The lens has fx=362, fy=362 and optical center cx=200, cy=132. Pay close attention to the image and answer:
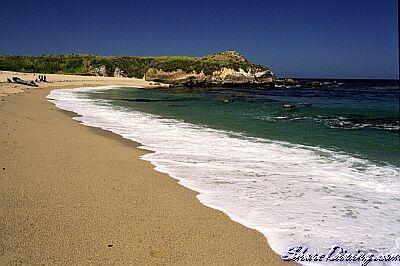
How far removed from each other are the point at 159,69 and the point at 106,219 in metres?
78.1

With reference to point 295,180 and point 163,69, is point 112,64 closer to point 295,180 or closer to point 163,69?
point 163,69

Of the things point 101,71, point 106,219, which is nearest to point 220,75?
point 101,71

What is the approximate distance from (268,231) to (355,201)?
209 centimetres

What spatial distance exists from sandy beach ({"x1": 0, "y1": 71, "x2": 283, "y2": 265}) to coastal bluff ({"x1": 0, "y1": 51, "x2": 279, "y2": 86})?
68.2m

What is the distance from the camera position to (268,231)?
4.64 meters

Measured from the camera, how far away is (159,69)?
80875 millimetres

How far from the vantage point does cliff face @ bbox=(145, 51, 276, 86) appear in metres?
76.2

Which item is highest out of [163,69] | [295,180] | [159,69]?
[159,69]

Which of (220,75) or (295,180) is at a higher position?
(220,75)

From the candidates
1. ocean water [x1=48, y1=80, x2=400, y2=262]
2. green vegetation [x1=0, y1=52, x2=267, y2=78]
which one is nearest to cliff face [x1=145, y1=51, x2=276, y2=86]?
green vegetation [x1=0, y1=52, x2=267, y2=78]

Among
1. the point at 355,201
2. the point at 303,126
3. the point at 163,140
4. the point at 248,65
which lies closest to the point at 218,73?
the point at 248,65

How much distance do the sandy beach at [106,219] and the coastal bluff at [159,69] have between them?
6823 centimetres

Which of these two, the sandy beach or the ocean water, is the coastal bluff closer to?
the ocean water

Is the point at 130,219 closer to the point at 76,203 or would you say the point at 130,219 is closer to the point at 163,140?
the point at 76,203
